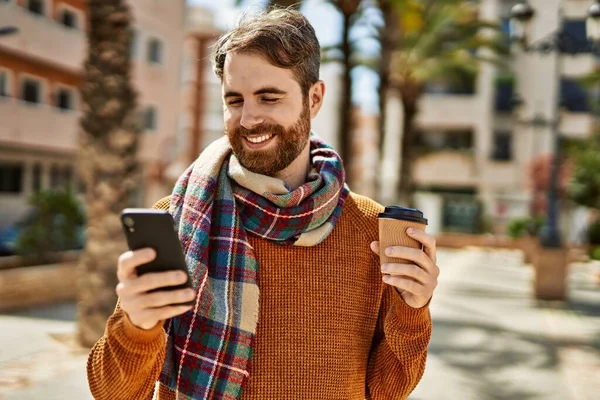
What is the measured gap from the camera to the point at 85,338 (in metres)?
8.27

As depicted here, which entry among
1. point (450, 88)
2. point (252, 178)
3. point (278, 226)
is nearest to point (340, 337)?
point (278, 226)

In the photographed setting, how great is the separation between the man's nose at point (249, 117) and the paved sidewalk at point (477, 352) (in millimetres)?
4971

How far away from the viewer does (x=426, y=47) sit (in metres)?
19.7

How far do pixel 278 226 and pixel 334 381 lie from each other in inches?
17.6

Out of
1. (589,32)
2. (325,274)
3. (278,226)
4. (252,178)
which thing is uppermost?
(589,32)

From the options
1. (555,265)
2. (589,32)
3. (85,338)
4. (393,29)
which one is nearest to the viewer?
(85,338)

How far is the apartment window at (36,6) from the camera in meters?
23.0

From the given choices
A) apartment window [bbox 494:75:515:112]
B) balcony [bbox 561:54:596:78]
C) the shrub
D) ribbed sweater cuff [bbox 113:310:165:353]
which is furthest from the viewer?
balcony [bbox 561:54:596:78]

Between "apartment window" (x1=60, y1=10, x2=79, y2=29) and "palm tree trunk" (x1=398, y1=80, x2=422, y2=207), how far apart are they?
12359 millimetres

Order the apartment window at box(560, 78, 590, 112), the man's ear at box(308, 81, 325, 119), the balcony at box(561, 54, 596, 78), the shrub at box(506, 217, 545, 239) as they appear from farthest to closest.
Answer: the balcony at box(561, 54, 596, 78), the apartment window at box(560, 78, 590, 112), the shrub at box(506, 217, 545, 239), the man's ear at box(308, 81, 325, 119)

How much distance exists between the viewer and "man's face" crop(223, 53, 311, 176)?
1.92 meters

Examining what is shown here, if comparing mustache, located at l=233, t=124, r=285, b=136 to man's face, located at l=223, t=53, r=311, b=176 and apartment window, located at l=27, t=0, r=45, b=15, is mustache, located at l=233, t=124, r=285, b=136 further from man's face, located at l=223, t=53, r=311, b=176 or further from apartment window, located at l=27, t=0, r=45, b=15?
apartment window, located at l=27, t=0, r=45, b=15

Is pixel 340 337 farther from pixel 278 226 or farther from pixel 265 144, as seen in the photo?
pixel 265 144

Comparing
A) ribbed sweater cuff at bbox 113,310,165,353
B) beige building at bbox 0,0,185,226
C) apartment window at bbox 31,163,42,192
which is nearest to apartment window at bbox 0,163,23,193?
beige building at bbox 0,0,185,226
